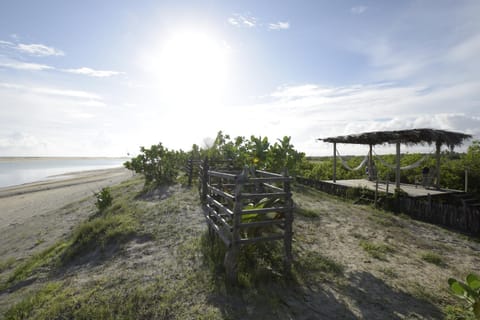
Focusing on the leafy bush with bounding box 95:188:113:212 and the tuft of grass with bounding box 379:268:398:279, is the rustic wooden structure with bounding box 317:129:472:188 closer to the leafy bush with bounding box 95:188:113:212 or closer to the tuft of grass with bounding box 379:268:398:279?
the tuft of grass with bounding box 379:268:398:279

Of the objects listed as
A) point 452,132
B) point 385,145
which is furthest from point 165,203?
point 452,132

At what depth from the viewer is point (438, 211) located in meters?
8.08

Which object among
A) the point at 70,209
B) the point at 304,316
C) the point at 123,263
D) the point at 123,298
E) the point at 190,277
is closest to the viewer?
the point at 304,316

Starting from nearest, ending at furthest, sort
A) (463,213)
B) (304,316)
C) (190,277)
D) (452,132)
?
(304,316) < (190,277) < (463,213) < (452,132)

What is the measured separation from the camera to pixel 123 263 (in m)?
4.81

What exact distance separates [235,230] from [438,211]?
850 cm

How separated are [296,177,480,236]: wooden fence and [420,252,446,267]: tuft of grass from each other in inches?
135

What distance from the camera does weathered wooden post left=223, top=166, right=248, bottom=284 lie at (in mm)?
3656

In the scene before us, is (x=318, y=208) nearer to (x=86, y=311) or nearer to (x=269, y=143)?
(x=269, y=143)

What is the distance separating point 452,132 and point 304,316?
12.0 meters

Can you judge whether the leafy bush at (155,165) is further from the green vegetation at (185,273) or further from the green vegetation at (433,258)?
the green vegetation at (433,258)

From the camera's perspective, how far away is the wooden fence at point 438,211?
24.0ft

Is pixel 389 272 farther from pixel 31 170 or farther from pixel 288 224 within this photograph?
pixel 31 170

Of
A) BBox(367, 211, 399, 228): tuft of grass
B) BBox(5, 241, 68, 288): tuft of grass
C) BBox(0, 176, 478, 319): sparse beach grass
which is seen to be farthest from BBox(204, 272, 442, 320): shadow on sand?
BBox(5, 241, 68, 288): tuft of grass
